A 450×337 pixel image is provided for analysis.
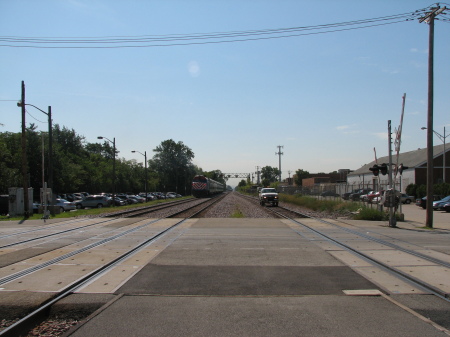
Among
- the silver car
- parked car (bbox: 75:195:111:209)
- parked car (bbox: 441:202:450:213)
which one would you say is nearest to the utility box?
the silver car

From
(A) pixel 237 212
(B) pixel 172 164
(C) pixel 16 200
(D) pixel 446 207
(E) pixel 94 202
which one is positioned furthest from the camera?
(B) pixel 172 164

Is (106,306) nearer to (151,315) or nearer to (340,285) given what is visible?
(151,315)

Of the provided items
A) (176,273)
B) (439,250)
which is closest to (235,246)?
(176,273)

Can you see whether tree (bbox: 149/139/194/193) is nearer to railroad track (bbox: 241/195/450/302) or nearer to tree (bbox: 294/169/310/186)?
tree (bbox: 294/169/310/186)

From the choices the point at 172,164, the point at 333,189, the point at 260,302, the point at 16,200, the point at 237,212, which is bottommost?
the point at 237,212

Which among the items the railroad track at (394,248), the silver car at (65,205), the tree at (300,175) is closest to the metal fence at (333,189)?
the silver car at (65,205)

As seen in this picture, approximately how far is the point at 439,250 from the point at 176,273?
25.2 ft

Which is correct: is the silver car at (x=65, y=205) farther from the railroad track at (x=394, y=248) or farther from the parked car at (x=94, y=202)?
the railroad track at (x=394, y=248)

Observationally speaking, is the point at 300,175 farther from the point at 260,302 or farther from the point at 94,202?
the point at 260,302

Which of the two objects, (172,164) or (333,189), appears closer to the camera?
(333,189)

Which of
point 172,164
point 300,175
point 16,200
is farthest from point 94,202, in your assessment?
point 300,175

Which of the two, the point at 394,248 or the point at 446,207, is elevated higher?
the point at 394,248

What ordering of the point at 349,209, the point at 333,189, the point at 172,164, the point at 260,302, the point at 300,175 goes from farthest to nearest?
the point at 300,175 → the point at 172,164 → the point at 333,189 → the point at 349,209 → the point at 260,302

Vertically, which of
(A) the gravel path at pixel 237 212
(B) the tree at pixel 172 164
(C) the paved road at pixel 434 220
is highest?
(B) the tree at pixel 172 164
